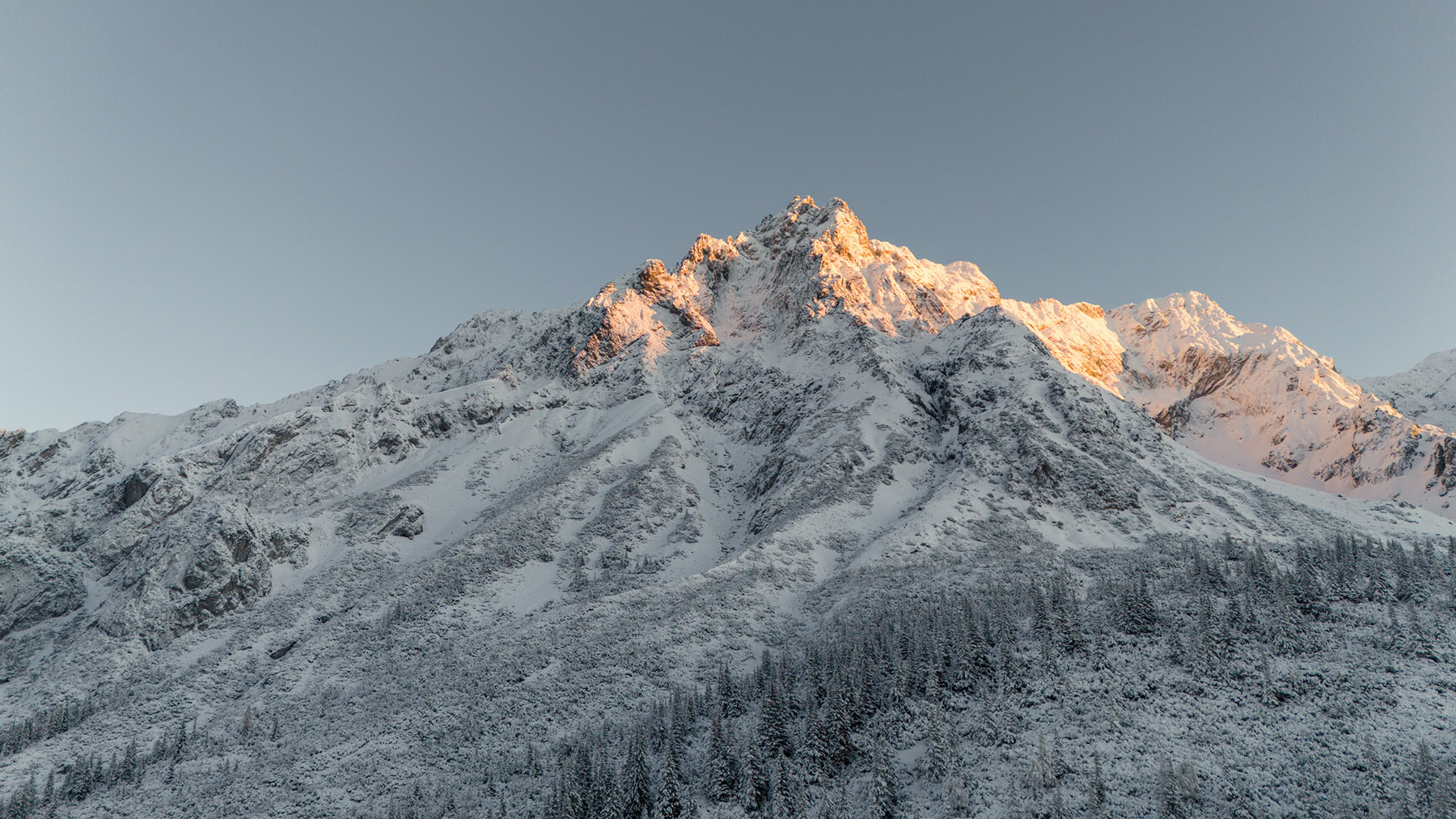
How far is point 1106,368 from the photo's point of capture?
6393 inches

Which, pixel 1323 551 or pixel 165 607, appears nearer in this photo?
pixel 1323 551

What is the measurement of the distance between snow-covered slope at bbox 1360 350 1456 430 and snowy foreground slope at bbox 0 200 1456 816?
34.2 meters

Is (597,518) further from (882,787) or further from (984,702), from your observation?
(882,787)

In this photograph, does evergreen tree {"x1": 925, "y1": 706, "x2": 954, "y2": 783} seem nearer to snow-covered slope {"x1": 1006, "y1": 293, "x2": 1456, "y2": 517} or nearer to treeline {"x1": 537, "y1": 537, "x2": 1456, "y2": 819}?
treeline {"x1": 537, "y1": 537, "x2": 1456, "y2": 819}

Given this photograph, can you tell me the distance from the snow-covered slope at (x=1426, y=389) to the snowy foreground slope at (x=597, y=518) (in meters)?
34.2

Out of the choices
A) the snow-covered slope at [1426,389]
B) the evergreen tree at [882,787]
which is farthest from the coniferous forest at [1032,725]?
the snow-covered slope at [1426,389]

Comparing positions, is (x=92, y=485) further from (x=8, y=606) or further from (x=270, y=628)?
(x=270, y=628)

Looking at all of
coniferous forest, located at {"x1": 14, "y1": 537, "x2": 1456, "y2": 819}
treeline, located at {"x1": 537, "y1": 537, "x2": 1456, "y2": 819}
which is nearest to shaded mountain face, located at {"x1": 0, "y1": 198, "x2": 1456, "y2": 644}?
coniferous forest, located at {"x1": 14, "y1": 537, "x2": 1456, "y2": 819}

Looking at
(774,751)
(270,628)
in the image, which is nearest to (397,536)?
(270,628)

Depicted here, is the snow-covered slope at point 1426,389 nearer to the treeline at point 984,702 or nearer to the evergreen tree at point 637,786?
the treeline at point 984,702

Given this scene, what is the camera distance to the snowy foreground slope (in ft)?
178

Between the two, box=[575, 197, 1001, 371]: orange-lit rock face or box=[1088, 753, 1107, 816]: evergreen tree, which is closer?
box=[1088, 753, 1107, 816]: evergreen tree

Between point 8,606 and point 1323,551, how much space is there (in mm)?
145151

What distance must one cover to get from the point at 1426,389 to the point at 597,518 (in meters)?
209
